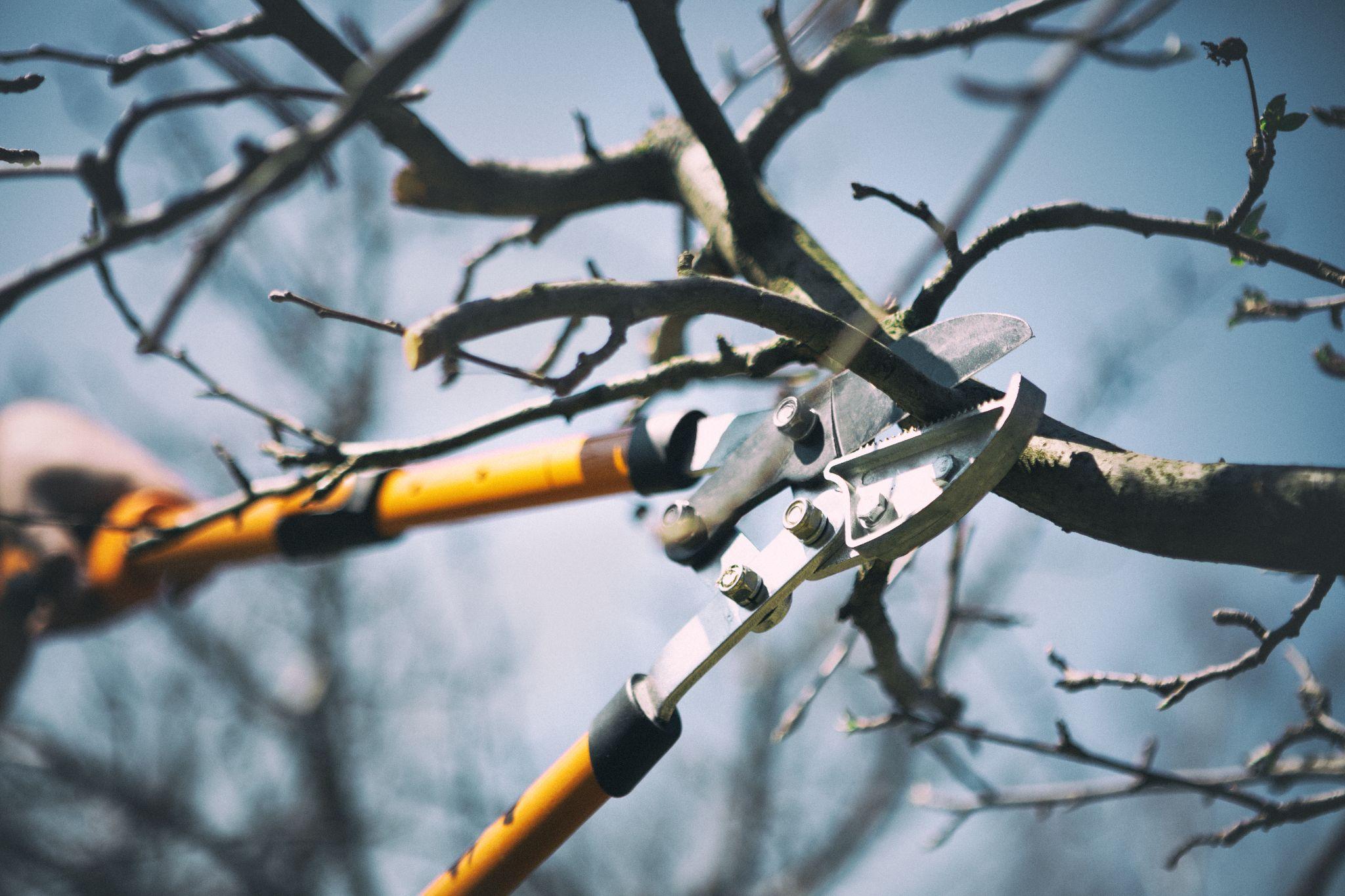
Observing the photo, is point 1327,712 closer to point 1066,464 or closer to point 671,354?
point 1066,464

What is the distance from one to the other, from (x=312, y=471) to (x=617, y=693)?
2.81ft

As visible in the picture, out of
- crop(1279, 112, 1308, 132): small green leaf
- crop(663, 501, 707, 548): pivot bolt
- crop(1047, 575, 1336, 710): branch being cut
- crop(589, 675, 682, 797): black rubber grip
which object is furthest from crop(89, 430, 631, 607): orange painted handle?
crop(1279, 112, 1308, 132): small green leaf

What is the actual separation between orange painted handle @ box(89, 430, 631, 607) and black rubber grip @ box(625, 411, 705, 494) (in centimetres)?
4

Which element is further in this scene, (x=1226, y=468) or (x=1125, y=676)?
(x=1125, y=676)

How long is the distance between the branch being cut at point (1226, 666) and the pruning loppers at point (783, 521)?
555mm

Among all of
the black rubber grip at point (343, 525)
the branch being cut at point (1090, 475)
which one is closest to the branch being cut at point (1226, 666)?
the branch being cut at point (1090, 475)

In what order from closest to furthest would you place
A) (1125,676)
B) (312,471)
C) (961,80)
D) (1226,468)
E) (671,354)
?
(961,80)
(1226,468)
(1125,676)
(312,471)
(671,354)

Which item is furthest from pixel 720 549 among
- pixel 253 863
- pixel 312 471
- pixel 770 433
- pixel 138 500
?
pixel 253 863

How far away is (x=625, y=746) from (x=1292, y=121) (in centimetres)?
133

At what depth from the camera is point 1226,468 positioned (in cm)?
105

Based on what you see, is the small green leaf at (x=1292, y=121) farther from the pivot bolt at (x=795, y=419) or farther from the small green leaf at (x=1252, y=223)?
the pivot bolt at (x=795, y=419)

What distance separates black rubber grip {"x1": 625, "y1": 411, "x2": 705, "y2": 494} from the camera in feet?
5.57

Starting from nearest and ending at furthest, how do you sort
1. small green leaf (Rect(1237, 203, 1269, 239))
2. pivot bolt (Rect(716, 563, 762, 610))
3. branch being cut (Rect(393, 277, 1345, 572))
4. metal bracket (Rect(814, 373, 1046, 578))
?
branch being cut (Rect(393, 277, 1345, 572)) < metal bracket (Rect(814, 373, 1046, 578)) < small green leaf (Rect(1237, 203, 1269, 239)) < pivot bolt (Rect(716, 563, 762, 610))

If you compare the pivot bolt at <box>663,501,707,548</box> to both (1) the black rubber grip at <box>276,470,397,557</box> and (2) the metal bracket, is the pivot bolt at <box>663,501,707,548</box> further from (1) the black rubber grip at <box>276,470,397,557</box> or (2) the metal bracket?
(1) the black rubber grip at <box>276,470,397,557</box>
